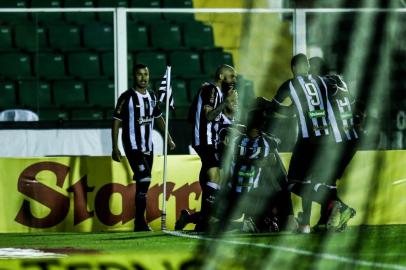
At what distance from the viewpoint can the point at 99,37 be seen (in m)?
13.0

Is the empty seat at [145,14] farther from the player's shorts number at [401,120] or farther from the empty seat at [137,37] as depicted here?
the player's shorts number at [401,120]

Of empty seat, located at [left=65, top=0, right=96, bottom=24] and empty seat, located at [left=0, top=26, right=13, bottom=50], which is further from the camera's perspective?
empty seat, located at [left=0, top=26, right=13, bottom=50]

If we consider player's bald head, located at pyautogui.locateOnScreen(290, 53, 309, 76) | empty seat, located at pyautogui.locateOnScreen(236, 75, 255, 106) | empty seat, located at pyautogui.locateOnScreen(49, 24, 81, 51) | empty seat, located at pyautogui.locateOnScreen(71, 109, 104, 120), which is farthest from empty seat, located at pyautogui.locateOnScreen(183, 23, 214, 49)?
empty seat, located at pyautogui.locateOnScreen(236, 75, 255, 106)

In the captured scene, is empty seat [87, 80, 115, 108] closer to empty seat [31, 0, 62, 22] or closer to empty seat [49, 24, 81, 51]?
empty seat [49, 24, 81, 51]

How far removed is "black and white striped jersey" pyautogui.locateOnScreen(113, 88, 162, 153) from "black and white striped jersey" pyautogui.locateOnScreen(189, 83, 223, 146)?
1.42 ft

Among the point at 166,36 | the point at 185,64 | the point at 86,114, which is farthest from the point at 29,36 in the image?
the point at 185,64

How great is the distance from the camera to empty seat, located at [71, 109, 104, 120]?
12.3 meters

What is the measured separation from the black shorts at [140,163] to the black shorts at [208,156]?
0.46 metres

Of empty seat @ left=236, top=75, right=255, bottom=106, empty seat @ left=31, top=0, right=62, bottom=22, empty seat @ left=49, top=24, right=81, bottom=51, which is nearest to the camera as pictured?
empty seat @ left=236, top=75, right=255, bottom=106

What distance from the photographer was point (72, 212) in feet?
31.4

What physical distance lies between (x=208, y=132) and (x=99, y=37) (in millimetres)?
4066

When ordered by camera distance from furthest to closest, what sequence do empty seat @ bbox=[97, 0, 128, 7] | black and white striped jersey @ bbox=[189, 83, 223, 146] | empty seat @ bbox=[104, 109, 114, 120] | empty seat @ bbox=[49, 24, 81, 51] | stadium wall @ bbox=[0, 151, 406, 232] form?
empty seat @ bbox=[97, 0, 128, 7] < empty seat @ bbox=[49, 24, 81, 51] < empty seat @ bbox=[104, 109, 114, 120] < stadium wall @ bbox=[0, 151, 406, 232] < black and white striped jersey @ bbox=[189, 83, 223, 146]

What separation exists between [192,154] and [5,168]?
1786 mm

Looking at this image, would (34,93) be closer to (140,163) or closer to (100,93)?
(100,93)
